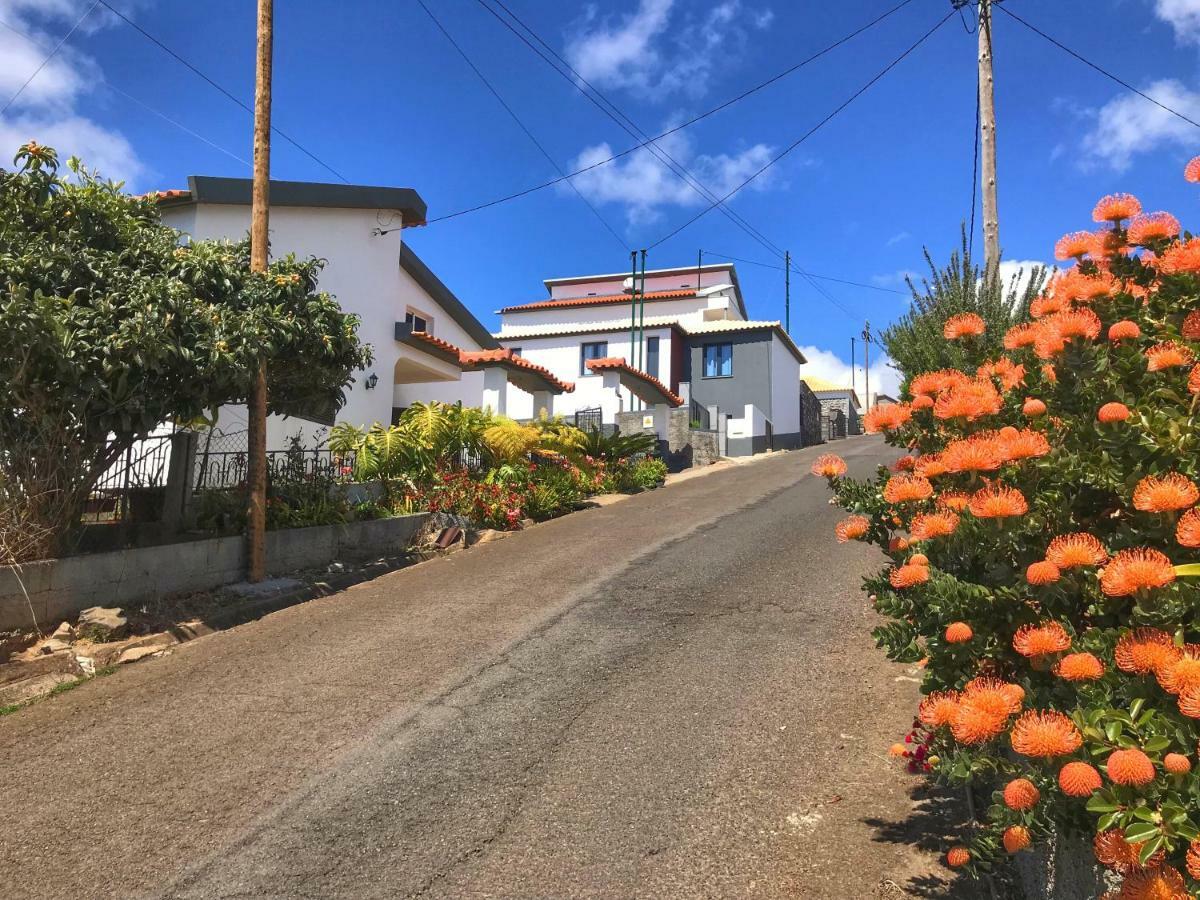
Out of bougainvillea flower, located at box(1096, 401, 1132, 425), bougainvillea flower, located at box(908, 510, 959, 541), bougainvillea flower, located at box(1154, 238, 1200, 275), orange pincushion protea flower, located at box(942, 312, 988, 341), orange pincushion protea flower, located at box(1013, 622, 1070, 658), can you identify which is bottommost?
orange pincushion protea flower, located at box(1013, 622, 1070, 658)

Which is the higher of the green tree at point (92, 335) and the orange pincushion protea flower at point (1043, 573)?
the green tree at point (92, 335)

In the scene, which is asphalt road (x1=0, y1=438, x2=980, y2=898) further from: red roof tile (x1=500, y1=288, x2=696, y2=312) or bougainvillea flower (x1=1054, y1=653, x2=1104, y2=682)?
red roof tile (x1=500, y1=288, x2=696, y2=312)

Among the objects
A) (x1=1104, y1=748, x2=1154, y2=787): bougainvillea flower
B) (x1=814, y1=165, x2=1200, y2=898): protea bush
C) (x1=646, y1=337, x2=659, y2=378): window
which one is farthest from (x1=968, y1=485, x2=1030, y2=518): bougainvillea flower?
(x1=646, y1=337, x2=659, y2=378): window

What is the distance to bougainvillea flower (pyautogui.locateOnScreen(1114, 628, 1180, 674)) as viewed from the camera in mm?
1739

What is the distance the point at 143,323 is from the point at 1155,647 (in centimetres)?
682

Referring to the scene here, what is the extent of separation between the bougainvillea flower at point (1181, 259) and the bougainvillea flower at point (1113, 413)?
52cm

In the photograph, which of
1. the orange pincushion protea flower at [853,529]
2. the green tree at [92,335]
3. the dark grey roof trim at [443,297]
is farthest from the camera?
the dark grey roof trim at [443,297]

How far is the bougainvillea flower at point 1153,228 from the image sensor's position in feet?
8.26

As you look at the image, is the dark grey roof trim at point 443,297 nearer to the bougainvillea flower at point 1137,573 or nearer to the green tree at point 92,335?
the green tree at point 92,335

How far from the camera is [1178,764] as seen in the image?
63.4 inches

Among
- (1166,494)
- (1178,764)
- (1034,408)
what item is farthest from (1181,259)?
(1178,764)

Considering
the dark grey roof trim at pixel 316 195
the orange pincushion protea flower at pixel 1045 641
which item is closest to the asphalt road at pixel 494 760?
the orange pincushion protea flower at pixel 1045 641

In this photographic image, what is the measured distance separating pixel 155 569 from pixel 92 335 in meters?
2.36

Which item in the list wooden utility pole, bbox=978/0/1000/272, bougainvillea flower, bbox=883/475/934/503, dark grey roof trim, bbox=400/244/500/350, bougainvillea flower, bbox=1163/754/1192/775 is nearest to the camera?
bougainvillea flower, bbox=1163/754/1192/775
